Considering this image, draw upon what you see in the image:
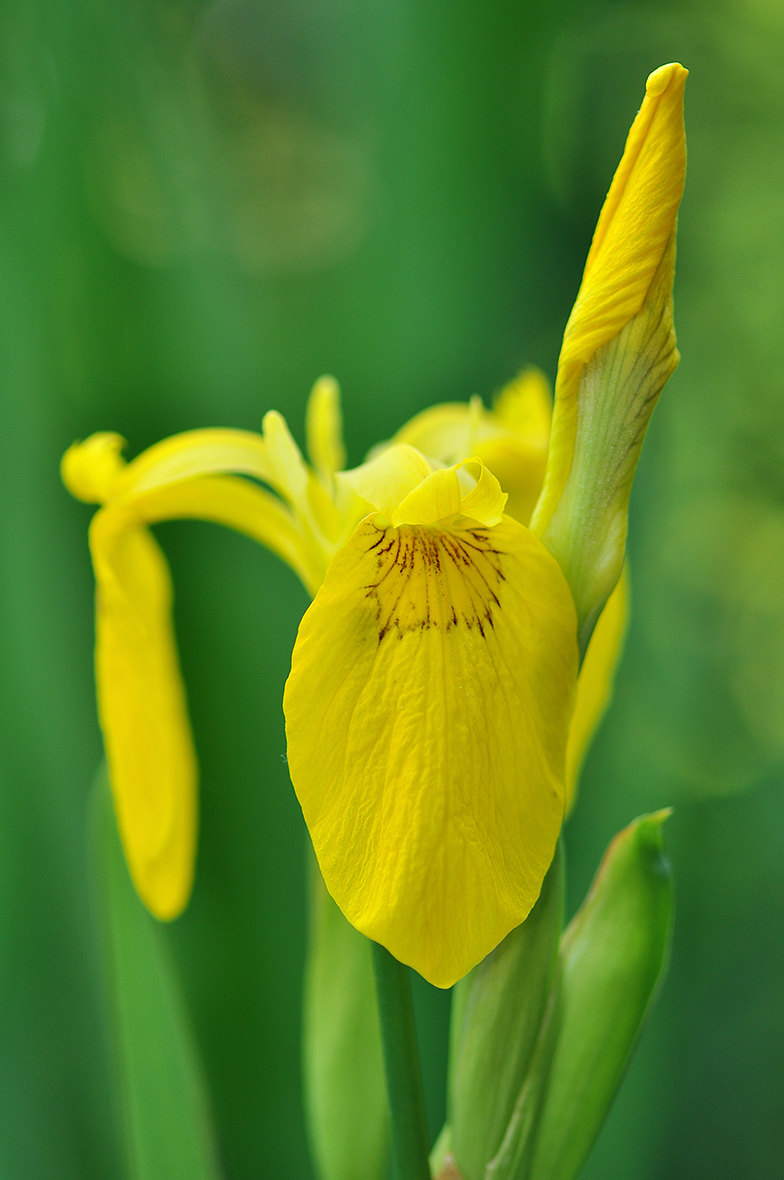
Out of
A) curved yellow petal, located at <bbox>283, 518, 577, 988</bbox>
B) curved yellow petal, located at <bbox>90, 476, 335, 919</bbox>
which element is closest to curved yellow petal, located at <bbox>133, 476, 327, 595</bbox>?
curved yellow petal, located at <bbox>90, 476, 335, 919</bbox>

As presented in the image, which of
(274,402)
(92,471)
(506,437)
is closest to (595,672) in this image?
(506,437)

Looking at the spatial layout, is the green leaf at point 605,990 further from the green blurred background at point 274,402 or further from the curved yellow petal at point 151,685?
the green blurred background at point 274,402

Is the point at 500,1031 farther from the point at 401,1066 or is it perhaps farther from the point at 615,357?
the point at 615,357

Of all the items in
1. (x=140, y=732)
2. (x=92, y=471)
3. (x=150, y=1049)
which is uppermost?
(x=92, y=471)

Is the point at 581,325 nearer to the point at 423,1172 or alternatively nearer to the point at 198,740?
the point at 423,1172

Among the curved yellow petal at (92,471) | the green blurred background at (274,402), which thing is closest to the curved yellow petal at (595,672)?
the curved yellow petal at (92,471)

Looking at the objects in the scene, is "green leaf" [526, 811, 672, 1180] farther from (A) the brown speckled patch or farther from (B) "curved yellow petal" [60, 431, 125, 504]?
(B) "curved yellow petal" [60, 431, 125, 504]

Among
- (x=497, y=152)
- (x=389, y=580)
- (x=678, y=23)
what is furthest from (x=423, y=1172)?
(x=678, y=23)
